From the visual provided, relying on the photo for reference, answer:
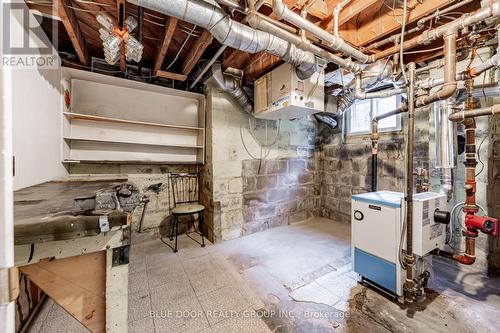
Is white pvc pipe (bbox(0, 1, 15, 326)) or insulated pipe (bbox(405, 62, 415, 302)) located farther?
insulated pipe (bbox(405, 62, 415, 302))

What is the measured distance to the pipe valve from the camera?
1511mm

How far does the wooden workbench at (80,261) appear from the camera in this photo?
0.70 meters

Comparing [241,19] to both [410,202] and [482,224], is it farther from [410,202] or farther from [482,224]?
[482,224]

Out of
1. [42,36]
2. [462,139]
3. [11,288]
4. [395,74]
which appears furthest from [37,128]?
[462,139]

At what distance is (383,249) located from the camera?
171cm

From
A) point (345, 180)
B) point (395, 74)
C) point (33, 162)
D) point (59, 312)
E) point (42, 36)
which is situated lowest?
point (59, 312)

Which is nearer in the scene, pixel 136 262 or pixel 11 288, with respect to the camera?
pixel 11 288

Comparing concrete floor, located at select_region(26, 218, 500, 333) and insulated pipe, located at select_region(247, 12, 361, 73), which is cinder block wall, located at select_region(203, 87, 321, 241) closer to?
concrete floor, located at select_region(26, 218, 500, 333)

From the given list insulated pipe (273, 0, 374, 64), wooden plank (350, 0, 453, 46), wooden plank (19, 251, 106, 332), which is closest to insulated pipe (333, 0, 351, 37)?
insulated pipe (273, 0, 374, 64)

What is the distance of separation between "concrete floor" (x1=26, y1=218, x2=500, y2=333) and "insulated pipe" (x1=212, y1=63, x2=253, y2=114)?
1971mm

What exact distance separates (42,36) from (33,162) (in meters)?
1.14

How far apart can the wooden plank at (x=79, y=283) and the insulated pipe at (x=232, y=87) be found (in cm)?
223

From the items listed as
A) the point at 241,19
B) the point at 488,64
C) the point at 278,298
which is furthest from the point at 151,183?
the point at 488,64

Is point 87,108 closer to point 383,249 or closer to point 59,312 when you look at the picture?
point 59,312
